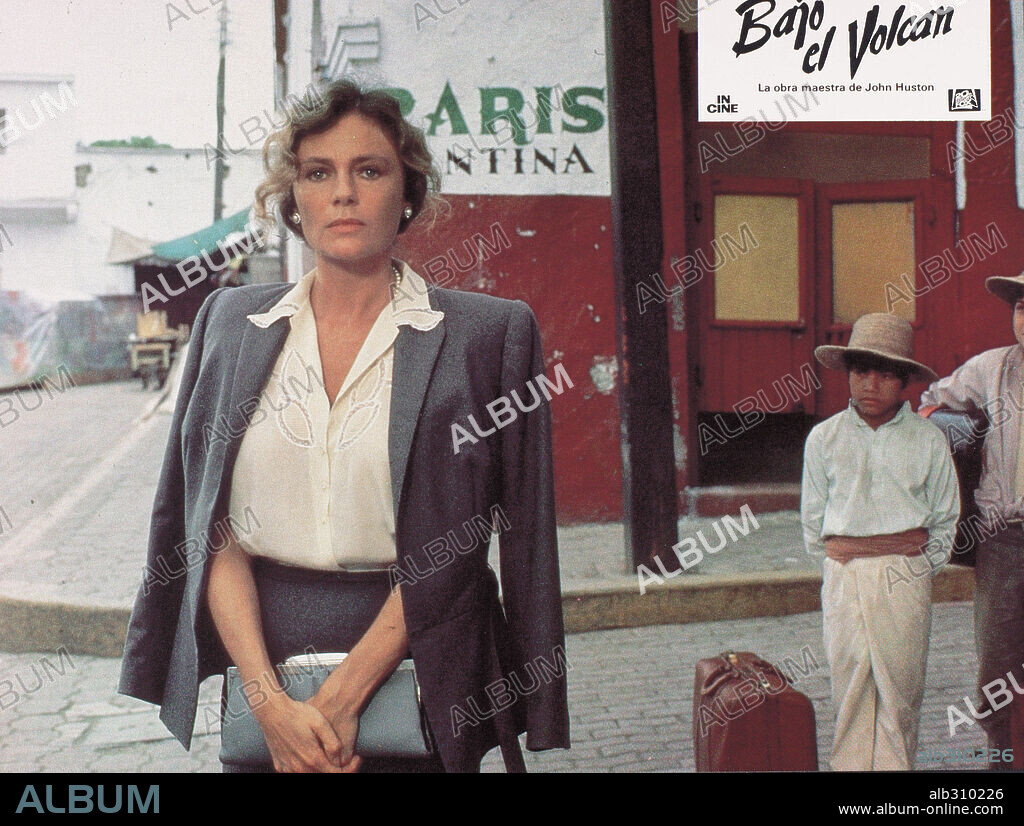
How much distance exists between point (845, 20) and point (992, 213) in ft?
5.78

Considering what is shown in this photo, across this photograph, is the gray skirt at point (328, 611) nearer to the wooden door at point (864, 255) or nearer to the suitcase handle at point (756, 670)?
the suitcase handle at point (756, 670)

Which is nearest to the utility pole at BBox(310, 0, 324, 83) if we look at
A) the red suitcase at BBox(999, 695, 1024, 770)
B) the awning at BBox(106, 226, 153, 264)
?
the awning at BBox(106, 226, 153, 264)

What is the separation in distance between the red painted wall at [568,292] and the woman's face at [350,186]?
293cm

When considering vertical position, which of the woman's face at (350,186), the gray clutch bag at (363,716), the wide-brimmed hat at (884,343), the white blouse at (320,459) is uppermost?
the woman's face at (350,186)

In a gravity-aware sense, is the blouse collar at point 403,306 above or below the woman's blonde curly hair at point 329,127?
below

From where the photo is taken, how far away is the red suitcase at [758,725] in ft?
8.12

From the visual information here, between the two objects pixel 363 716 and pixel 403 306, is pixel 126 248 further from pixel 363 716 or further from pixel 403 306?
pixel 363 716

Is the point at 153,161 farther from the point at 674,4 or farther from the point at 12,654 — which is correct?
the point at 674,4

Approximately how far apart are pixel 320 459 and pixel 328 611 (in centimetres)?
28

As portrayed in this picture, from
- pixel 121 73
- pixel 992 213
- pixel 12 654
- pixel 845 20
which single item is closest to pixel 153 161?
pixel 121 73

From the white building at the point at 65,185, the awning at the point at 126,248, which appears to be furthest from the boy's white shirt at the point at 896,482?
the awning at the point at 126,248

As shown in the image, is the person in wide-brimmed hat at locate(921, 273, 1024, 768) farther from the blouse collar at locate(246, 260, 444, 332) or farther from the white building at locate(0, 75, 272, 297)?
the white building at locate(0, 75, 272, 297)

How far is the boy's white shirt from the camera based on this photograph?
299 cm

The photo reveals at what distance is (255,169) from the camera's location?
10.9 ft
